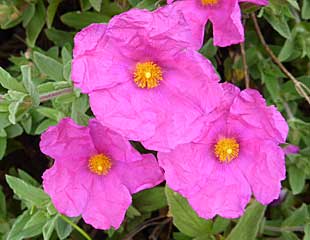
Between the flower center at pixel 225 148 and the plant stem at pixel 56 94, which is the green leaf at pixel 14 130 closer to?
the plant stem at pixel 56 94

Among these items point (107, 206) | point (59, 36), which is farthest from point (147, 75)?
point (59, 36)

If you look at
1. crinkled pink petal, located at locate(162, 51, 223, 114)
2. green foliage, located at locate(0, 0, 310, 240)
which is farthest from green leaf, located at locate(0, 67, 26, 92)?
crinkled pink petal, located at locate(162, 51, 223, 114)

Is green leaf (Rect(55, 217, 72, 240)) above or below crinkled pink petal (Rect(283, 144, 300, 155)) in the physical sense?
below

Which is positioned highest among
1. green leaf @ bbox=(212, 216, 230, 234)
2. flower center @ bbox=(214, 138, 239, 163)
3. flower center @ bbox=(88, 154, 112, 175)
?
flower center @ bbox=(214, 138, 239, 163)

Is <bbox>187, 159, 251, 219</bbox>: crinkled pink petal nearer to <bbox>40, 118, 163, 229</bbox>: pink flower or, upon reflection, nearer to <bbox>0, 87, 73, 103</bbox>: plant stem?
<bbox>40, 118, 163, 229</bbox>: pink flower

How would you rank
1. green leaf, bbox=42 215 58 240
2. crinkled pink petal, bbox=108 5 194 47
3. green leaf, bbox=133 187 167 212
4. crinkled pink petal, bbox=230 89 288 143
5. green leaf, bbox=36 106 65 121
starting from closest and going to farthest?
1. crinkled pink petal, bbox=108 5 194 47
2. crinkled pink petal, bbox=230 89 288 143
3. green leaf, bbox=42 215 58 240
4. green leaf, bbox=36 106 65 121
5. green leaf, bbox=133 187 167 212

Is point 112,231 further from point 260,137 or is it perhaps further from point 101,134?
point 260,137

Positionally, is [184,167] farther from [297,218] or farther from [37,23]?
[37,23]
